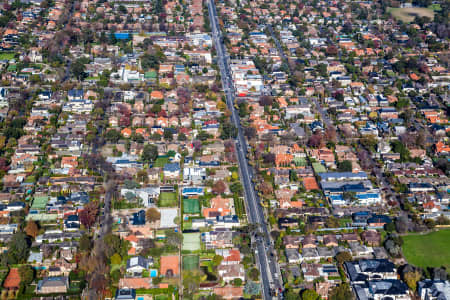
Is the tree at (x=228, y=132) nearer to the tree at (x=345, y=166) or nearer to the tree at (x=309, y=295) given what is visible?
the tree at (x=345, y=166)

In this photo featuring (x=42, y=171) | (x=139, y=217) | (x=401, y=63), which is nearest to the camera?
(x=139, y=217)

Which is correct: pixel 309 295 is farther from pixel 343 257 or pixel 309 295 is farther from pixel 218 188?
pixel 218 188

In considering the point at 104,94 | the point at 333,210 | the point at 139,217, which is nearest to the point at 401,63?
the point at 333,210

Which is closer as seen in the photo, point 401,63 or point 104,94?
point 104,94

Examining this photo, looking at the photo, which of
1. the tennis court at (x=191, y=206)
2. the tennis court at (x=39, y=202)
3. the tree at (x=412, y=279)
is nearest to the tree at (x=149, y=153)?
the tennis court at (x=191, y=206)

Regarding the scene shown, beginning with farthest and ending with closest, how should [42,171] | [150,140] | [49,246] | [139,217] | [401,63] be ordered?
1. [401,63]
2. [150,140]
3. [42,171]
4. [139,217]
5. [49,246]

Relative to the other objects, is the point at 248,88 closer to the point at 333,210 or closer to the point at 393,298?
the point at 333,210

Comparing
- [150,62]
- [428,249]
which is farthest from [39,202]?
[428,249]
